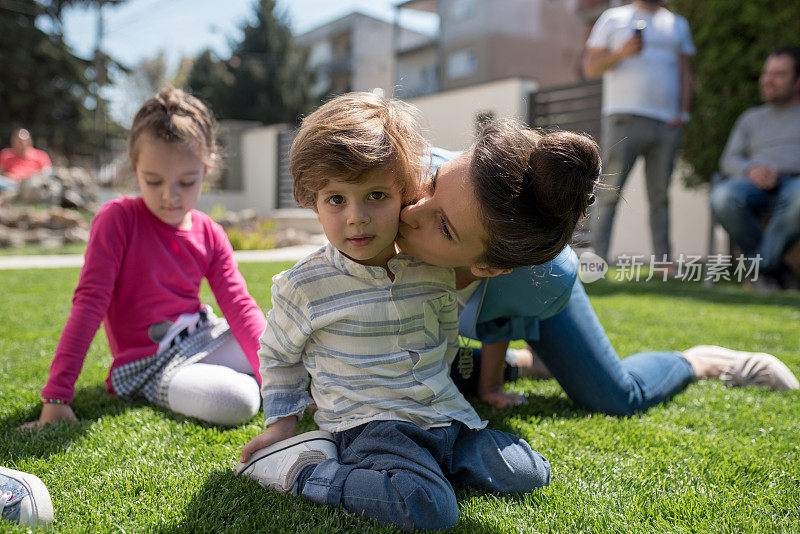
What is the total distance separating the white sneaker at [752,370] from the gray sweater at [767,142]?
11.4 ft

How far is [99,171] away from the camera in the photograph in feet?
55.6

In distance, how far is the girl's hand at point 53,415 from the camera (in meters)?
1.96

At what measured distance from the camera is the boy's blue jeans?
54.8 inches

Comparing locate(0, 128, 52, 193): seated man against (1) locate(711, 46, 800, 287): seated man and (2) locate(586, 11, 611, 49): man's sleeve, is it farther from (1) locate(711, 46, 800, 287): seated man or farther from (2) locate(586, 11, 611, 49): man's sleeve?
(1) locate(711, 46, 800, 287): seated man

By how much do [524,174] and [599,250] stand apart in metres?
4.27

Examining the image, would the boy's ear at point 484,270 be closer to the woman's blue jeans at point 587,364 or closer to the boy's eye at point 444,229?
the boy's eye at point 444,229

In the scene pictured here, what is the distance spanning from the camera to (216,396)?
204 cm

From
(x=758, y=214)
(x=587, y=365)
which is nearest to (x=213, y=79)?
(x=758, y=214)

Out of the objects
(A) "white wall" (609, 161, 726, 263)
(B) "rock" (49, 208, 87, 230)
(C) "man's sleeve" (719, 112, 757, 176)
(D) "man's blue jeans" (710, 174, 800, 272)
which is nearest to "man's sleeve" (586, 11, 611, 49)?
(C) "man's sleeve" (719, 112, 757, 176)

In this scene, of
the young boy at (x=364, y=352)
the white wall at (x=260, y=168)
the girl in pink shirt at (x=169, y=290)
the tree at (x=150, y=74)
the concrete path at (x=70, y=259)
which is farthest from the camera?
the tree at (x=150, y=74)

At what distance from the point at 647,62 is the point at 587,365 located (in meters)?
4.19

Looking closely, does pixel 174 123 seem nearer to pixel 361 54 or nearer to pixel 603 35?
pixel 603 35

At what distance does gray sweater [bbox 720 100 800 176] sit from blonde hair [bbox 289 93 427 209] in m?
5.02

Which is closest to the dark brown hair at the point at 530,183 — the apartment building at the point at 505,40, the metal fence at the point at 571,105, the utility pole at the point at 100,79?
the metal fence at the point at 571,105
